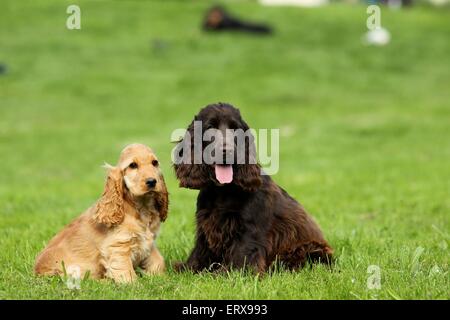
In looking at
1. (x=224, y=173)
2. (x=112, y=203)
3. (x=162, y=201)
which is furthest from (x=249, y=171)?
(x=112, y=203)

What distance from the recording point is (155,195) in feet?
19.2

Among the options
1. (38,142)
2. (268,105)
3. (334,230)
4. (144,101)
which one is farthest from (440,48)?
(334,230)

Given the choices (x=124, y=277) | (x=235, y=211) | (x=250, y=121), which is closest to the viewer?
(x=124, y=277)

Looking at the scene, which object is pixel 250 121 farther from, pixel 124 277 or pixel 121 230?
pixel 124 277

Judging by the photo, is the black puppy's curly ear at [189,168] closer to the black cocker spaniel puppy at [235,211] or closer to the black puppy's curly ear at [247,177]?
the black cocker spaniel puppy at [235,211]

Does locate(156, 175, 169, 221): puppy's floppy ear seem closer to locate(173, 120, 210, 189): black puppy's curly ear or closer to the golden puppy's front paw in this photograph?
locate(173, 120, 210, 189): black puppy's curly ear

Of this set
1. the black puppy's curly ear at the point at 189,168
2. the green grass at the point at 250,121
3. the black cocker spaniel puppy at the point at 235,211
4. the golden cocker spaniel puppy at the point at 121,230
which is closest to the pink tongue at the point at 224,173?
the black cocker spaniel puppy at the point at 235,211

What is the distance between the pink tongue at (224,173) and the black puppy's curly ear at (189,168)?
16 cm

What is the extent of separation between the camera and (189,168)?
5.86 meters

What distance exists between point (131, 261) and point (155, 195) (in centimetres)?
57

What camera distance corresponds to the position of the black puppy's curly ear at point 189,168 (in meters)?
5.79

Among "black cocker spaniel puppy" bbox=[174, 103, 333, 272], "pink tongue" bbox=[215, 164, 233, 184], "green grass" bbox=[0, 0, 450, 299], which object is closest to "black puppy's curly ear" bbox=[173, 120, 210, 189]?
"black cocker spaniel puppy" bbox=[174, 103, 333, 272]

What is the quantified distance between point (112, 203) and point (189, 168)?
27.4 inches
